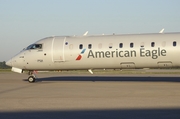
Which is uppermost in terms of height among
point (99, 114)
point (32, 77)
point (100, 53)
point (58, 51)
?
point (58, 51)

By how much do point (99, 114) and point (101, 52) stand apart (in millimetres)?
13376

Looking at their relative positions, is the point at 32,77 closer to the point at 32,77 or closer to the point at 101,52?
the point at 32,77

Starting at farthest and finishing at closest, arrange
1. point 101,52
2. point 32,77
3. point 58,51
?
point 32,77 < point 58,51 < point 101,52

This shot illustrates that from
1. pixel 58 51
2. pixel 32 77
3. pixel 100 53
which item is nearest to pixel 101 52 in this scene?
pixel 100 53

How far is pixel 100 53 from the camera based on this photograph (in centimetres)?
2369

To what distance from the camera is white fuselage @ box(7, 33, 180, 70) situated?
74.0ft

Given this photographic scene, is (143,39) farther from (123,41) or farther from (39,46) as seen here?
(39,46)

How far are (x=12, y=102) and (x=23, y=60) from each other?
12.0 m

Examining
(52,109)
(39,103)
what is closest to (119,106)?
(52,109)

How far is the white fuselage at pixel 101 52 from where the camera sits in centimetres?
2256

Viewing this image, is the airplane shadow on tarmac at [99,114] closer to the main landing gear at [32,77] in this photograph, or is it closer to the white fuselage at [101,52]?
the white fuselage at [101,52]

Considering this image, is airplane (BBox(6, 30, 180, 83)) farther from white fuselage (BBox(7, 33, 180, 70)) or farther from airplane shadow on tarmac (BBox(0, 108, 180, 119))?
airplane shadow on tarmac (BBox(0, 108, 180, 119))

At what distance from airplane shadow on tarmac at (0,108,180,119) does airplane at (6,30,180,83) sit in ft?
38.3

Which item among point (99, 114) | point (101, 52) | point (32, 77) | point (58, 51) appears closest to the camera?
point (99, 114)
